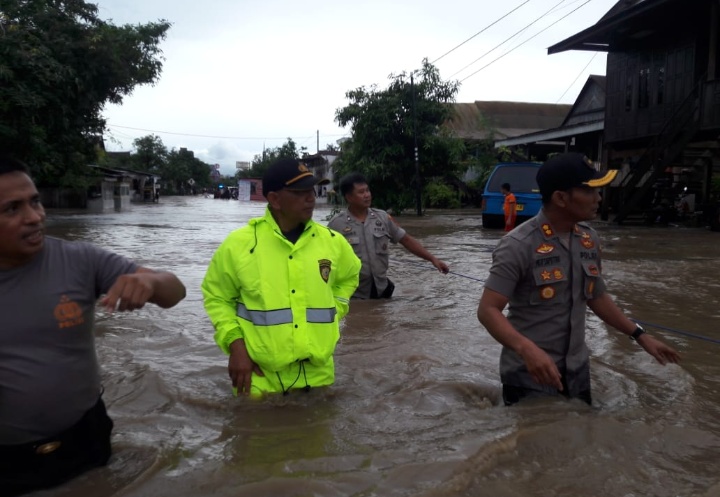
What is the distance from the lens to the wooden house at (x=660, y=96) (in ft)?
57.3

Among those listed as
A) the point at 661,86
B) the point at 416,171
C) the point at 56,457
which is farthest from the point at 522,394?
the point at 416,171

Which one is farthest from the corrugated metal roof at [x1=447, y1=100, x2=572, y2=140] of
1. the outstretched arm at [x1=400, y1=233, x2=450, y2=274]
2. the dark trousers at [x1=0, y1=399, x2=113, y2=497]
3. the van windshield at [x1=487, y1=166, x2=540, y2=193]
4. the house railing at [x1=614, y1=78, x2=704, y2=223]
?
the dark trousers at [x1=0, y1=399, x2=113, y2=497]

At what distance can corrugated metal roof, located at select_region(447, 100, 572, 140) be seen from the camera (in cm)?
4231

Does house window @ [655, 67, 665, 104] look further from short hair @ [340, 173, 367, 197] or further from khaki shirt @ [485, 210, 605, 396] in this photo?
khaki shirt @ [485, 210, 605, 396]

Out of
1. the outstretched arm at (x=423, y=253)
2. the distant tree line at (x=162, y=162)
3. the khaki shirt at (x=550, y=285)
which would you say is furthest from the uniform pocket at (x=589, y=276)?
the distant tree line at (x=162, y=162)

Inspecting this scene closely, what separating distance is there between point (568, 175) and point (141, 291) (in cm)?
208

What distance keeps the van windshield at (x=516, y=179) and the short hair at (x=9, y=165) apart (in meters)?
15.2

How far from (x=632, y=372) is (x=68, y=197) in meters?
39.6

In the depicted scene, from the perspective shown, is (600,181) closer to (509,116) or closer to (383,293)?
(383,293)

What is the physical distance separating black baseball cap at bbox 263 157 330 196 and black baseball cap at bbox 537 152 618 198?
1.19m

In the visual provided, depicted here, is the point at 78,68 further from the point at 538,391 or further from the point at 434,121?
the point at 538,391

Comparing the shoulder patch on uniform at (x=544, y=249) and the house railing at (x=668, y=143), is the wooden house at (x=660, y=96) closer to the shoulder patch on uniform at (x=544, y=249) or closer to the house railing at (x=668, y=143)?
the house railing at (x=668, y=143)

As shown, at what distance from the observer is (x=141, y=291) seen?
7.61 feet

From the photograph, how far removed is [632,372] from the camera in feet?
16.0
